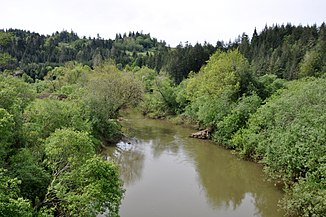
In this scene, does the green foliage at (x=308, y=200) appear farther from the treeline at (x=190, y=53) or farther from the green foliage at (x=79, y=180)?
the treeline at (x=190, y=53)

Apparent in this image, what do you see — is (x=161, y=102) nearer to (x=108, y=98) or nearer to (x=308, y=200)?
(x=108, y=98)

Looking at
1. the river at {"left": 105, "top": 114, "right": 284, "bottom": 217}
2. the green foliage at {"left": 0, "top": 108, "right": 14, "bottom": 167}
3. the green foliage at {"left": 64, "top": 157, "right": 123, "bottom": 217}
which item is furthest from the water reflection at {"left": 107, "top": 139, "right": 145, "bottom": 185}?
the green foliage at {"left": 0, "top": 108, "right": 14, "bottom": 167}

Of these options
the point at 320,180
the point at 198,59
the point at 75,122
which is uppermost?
the point at 198,59

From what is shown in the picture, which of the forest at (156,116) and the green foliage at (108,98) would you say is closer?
the forest at (156,116)

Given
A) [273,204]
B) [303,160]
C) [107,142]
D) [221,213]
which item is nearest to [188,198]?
[221,213]

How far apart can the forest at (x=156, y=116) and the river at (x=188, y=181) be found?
1.51 metres

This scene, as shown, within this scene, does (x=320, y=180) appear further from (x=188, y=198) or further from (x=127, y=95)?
(x=127, y=95)

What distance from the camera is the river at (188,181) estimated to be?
1938 centimetres

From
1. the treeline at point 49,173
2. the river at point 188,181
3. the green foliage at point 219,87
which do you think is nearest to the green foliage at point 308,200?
the river at point 188,181

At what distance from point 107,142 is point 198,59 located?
41.3 metres

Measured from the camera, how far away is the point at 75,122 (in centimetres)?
2186

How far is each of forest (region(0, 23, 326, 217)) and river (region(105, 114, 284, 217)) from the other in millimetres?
1506

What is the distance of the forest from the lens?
1312cm

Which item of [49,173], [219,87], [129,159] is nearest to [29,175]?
[49,173]
